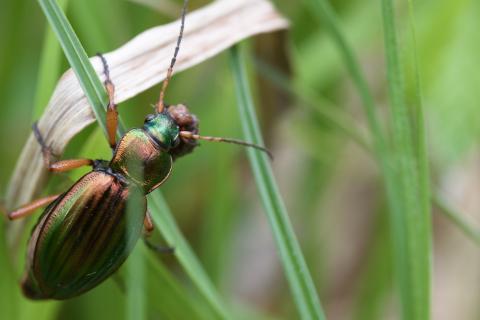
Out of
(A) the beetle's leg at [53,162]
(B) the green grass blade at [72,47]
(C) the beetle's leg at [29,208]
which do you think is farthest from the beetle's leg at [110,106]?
(C) the beetle's leg at [29,208]

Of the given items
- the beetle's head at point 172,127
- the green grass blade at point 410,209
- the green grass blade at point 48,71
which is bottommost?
the green grass blade at point 410,209

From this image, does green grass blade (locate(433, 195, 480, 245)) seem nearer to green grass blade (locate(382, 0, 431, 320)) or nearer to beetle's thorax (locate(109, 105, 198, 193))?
green grass blade (locate(382, 0, 431, 320))

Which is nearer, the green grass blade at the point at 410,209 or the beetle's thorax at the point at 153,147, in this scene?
the green grass blade at the point at 410,209

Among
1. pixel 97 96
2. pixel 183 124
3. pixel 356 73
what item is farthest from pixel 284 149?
pixel 97 96

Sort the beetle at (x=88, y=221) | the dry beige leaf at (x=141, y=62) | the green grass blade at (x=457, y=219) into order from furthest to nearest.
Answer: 1. the green grass blade at (x=457, y=219)
2. the beetle at (x=88, y=221)
3. the dry beige leaf at (x=141, y=62)

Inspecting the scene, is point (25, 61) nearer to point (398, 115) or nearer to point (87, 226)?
point (87, 226)

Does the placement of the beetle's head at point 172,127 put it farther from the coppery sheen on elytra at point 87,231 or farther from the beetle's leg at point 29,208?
the beetle's leg at point 29,208

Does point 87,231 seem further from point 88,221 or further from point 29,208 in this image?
point 29,208

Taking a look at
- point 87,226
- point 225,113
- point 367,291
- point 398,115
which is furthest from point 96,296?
point 398,115
